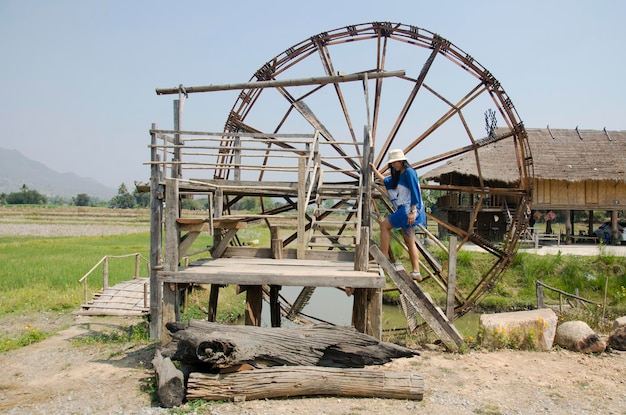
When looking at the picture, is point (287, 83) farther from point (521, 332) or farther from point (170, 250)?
point (521, 332)

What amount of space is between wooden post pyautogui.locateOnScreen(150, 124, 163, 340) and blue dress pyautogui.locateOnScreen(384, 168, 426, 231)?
4.65 meters

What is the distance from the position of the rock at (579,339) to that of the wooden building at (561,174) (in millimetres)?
15441

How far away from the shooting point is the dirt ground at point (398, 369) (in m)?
5.60

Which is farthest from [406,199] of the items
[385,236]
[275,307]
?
[275,307]

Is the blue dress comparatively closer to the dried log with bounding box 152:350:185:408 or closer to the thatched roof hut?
the dried log with bounding box 152:350:185:408

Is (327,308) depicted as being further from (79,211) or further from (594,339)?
(79,211)

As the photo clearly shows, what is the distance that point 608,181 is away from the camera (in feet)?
77.9

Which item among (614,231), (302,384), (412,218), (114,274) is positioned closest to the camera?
(302,384)

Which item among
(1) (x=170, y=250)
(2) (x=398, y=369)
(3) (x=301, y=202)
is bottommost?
(2) (x=398, y=369)

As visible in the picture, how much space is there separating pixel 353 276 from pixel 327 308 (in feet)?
36.3

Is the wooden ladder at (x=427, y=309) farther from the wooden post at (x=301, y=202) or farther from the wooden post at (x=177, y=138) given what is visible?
→ the wooden post at (x=177, y=138)

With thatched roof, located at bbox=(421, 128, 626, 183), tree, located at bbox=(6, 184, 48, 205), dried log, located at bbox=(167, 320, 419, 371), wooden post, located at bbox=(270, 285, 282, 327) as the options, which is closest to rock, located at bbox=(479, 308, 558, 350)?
dried log, located at bbox=(167, 320, 419, 371)

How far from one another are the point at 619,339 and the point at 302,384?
5.63 meters

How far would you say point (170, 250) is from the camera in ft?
23.1
